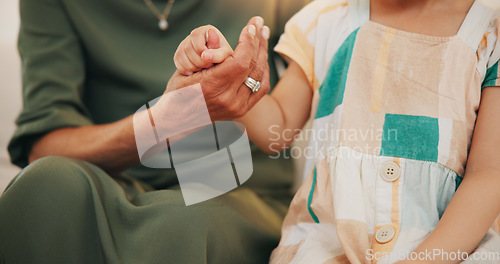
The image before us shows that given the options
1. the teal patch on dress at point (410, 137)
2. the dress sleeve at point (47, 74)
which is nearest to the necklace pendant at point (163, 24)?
the dress sleeve at point (47, 74)

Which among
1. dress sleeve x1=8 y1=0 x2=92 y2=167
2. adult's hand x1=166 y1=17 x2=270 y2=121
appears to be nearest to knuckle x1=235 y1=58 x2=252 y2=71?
adult's hand x1=166 y1=17 x2=270 y2=121

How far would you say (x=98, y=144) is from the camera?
82cm

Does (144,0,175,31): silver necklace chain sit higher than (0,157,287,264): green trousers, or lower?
higher

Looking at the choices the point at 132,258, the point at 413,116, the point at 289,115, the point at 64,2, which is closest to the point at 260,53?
the point at 289,115

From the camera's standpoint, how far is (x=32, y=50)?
910 mm

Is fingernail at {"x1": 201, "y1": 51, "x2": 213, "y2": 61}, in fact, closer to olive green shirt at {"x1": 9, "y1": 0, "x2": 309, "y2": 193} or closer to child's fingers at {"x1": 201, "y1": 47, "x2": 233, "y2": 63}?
child's fingers at {"x1": 201, "y1": 47, "x2": 233, "y2": 63}

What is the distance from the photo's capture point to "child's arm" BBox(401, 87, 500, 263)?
22.0 inches

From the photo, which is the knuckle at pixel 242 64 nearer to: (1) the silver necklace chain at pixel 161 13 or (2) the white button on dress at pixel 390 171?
(2) the white button on dress at pixel 390 171

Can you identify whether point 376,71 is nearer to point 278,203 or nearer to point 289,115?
point 289,115

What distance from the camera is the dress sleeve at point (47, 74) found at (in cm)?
87

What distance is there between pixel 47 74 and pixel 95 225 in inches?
16.4

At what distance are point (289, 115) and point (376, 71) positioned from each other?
16 centimetres

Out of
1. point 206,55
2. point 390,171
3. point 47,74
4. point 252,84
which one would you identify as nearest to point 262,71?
point 252,84

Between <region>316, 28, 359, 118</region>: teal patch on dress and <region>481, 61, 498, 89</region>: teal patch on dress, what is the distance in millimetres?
181
